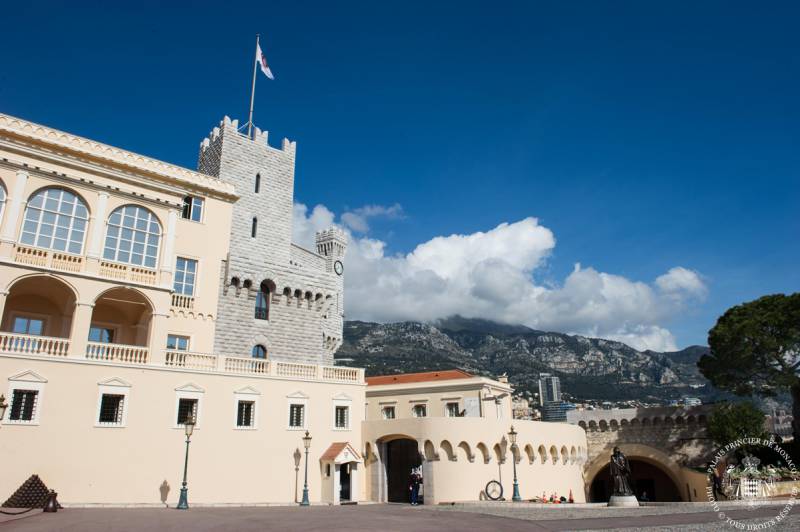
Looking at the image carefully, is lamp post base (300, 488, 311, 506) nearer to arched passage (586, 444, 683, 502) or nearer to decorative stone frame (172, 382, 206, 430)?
decorative stone frame (172, 382, 206, 430)

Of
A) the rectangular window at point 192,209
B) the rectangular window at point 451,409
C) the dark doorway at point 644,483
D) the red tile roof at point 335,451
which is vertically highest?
the rectangular window at point 192,209

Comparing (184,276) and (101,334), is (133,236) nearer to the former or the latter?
(184,276)

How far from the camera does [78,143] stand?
88.7 ft

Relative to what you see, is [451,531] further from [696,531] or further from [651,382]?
[651,382]

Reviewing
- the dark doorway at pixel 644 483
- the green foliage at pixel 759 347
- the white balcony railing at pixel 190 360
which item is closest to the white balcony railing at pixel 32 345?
the white balcony railing at pixel 190 360

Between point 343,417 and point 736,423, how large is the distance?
3156 cm

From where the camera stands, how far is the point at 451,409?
144 feet

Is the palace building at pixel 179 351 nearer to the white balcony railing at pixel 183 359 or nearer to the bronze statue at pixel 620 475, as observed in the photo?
the white balcony railing at pixel 183 359

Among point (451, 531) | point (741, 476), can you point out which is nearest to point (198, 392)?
point (451, 531)

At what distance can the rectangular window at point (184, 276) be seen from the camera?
29906 millimetres

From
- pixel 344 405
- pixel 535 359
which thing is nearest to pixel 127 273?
pixel 344 405

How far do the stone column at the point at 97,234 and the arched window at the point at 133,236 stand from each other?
14.9 inches

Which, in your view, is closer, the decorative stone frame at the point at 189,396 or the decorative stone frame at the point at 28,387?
the decorative stone frame at the point at 28,387

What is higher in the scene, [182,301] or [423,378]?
[182,301]
